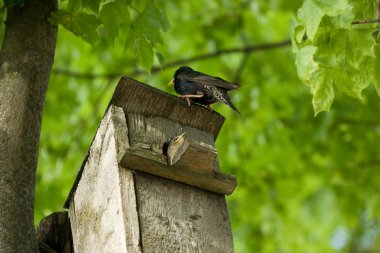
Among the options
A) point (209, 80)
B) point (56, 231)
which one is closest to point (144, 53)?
point (209, 80)

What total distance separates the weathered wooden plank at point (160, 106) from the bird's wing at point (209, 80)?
1.44ft

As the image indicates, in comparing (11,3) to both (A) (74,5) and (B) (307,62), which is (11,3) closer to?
(A) (74,5)

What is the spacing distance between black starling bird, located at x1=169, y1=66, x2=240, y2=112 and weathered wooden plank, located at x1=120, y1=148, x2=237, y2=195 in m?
0.65

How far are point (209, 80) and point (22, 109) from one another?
92cm

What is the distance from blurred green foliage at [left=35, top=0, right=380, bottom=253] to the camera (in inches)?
248

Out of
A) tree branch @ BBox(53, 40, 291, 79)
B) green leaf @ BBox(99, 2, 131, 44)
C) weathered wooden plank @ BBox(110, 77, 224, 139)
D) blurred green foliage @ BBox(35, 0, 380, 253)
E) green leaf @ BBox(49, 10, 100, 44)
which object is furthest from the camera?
blurred green foliage @ BBox(35, 0, 380, 253)

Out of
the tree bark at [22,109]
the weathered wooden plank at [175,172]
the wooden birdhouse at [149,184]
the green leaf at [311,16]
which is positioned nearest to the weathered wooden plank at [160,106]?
the wooden birdhouse at [149,184]

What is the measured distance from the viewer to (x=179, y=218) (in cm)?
212

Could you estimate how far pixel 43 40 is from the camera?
8.07 ft

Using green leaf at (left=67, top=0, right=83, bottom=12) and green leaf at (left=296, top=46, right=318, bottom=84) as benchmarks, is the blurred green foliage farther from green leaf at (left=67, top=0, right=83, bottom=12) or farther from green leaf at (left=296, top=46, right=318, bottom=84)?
green leaf at (left=296, top=46, right=318, bottom=84)

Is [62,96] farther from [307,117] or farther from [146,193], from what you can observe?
[146,193]

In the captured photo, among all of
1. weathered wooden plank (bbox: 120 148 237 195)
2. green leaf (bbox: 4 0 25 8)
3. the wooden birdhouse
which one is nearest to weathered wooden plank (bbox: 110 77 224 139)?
the wooden birdhouse

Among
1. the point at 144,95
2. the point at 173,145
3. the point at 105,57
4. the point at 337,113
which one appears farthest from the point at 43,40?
the point at 105,57

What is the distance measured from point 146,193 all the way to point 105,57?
5403 mm
